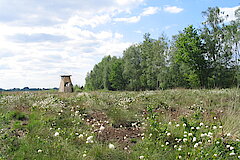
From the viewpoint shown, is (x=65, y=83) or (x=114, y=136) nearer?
(x=114, y=136)

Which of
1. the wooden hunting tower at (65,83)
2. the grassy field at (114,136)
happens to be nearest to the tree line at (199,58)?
the wooden hunting tower at (65,83)

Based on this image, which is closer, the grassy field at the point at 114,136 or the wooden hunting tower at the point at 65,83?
the grassy field at the point at 114,136

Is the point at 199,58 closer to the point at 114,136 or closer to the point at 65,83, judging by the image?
the point at 65,83

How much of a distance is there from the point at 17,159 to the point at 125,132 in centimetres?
240

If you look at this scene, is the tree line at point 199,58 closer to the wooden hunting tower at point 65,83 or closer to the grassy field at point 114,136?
the wooden hunting tower at point 65,83

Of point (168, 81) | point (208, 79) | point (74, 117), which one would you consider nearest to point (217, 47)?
point (208, 79)

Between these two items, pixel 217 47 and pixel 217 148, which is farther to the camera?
pixel 217 47

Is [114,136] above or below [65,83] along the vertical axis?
Result: below

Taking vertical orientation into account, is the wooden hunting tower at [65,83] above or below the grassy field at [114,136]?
above

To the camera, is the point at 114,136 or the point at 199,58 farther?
the point at 199,58

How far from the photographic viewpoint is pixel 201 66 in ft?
88.2

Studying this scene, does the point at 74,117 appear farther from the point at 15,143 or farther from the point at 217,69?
the point at 217,69

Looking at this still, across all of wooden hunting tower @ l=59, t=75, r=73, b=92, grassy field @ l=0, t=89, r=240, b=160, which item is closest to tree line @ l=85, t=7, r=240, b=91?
wooden hunting tower @ l=59, t=75, r=73, b=92

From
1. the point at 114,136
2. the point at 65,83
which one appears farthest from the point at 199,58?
the point at 114,136
